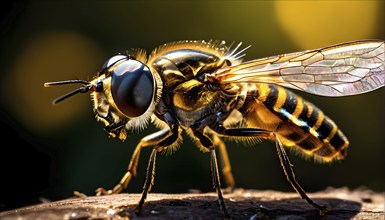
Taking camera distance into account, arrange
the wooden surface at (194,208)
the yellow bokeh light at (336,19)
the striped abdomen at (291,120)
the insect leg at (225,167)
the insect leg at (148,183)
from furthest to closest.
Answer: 1. the yellow bokeh light at (336,19)
2. the insect leg at (225,167)
3. the striped abdomen at (291,120)
4. the insect leg at (148,183)
5. the wooden surface at (194,208)

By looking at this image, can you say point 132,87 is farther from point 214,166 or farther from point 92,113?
point 92,113

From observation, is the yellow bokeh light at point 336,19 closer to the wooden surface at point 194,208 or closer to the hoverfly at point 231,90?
the hoverfly at point 231,90

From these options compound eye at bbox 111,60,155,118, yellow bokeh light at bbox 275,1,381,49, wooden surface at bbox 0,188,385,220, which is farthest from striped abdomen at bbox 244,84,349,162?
yellow bokeh light at bbox 275,1,381,49

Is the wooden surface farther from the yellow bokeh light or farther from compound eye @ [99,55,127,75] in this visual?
the yellow bokeh light

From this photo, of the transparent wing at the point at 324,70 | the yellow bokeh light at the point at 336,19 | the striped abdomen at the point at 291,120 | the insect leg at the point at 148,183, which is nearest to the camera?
the insect leg at the point at 148,183

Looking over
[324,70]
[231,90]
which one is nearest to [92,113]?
[231,90]

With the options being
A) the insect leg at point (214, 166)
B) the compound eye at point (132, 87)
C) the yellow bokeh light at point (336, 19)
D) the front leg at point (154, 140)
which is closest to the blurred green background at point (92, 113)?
the yellow bokeh light at point (336, 19)

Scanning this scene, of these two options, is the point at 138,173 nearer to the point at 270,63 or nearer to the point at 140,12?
the point at 140,12
